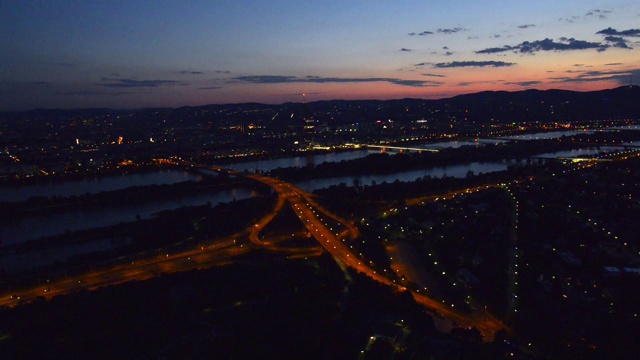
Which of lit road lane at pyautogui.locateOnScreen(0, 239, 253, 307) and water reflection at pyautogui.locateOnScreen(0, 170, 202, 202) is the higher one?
lit road lane at pyautogui.locateOnScreen(0, 239, 253, 307)

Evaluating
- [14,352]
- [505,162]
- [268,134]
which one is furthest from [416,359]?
[268,134]

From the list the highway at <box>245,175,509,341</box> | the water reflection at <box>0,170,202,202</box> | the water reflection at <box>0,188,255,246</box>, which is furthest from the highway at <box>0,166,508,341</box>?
the water reflection at <box>0,170,202,202</box>

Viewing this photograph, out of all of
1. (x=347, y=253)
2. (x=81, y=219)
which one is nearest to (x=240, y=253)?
(x=347, y=253)

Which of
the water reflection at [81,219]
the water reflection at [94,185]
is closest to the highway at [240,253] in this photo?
the water reflection at [81,219]

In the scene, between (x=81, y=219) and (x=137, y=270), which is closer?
(x=137, y=270)

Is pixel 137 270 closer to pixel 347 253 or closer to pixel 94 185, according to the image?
pixel 347 253

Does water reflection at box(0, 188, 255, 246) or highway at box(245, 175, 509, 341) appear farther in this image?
water reflection at box(0, 188, 255, 246)

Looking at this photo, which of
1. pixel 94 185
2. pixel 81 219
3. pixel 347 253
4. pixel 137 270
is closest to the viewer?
pixel 137 270

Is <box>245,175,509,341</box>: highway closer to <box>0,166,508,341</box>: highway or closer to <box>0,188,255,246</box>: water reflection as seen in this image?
<box>0,166,508,341</box>: highway

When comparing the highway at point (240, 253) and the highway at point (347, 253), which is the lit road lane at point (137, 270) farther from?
the highway at point (347, 253)

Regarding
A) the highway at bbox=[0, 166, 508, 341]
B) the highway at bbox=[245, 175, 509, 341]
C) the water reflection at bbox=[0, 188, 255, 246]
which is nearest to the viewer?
the highway at bbox=[245, 175, 509, 341]

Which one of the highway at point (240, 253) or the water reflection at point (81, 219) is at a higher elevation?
the highway at point (240, 253)
